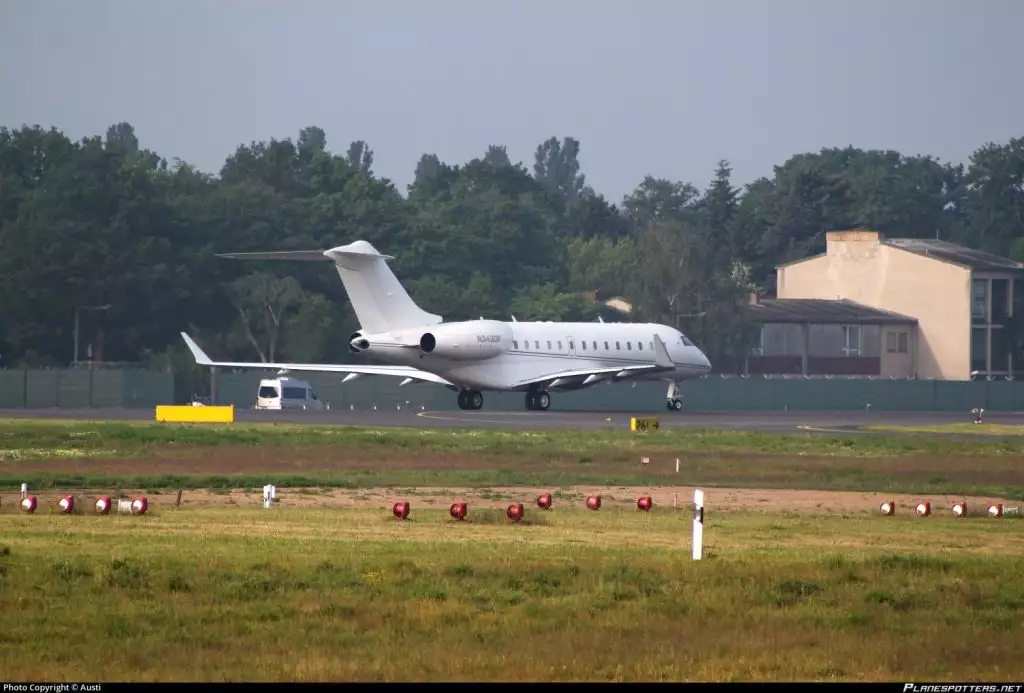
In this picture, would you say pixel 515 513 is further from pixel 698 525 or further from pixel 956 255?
pixel 956 255

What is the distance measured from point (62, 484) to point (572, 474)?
1128 centimetres

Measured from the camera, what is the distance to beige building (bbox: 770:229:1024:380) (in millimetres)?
109062

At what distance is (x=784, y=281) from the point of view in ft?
408

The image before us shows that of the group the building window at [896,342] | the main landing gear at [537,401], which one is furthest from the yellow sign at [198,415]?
the building window at [896,342]

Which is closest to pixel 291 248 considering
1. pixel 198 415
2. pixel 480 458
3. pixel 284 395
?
pixel 284 395

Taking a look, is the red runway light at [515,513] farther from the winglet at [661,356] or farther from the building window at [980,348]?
the building window at [980,348]

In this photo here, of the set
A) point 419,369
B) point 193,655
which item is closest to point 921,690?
point 193,655

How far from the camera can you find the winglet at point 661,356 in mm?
70688

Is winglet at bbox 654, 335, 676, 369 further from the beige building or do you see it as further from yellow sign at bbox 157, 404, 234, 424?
the beige building

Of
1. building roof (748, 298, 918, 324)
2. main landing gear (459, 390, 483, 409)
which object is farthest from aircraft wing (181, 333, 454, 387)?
building roof (748, 298, 918, 324)

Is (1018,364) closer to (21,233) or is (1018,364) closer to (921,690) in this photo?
(21,233)

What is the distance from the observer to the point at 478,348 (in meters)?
63.8

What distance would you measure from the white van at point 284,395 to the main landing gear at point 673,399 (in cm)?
1583
